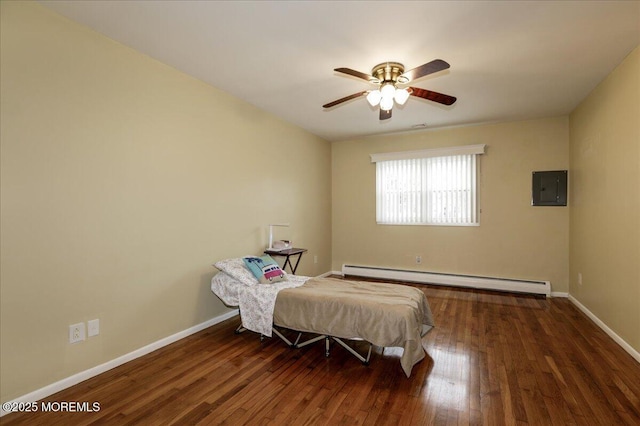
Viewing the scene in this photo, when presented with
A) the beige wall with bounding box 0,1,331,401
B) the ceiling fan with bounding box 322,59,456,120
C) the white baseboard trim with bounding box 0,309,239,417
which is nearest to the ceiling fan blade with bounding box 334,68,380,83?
the ceiling fan with bounding box 322,59,456,120

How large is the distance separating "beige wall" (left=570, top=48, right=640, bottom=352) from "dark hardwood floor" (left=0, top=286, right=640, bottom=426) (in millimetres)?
451

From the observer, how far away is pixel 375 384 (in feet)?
7.30

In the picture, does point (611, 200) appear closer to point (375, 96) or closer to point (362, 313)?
point (375, 96)

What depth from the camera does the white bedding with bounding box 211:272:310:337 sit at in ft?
9.31

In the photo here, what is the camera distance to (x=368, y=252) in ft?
18.8

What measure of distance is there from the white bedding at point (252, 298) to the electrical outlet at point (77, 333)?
1.11 m

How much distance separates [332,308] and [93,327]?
6.14 feet

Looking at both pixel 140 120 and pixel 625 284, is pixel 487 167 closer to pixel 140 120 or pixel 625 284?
pixel 625 284

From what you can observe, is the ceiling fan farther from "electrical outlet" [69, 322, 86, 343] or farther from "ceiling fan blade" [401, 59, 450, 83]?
"electrical outlet" [69, 322, 86, 343]

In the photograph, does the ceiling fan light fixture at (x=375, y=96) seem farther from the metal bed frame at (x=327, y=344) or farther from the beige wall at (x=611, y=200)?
the beige wall at (x=611, y=200)

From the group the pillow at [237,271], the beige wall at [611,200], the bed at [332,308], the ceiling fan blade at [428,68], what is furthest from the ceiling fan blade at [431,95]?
the pillow at [237,271]

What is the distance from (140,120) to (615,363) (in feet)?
14.8

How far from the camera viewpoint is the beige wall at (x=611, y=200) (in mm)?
2625

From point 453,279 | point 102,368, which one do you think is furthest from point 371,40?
point 453,279
